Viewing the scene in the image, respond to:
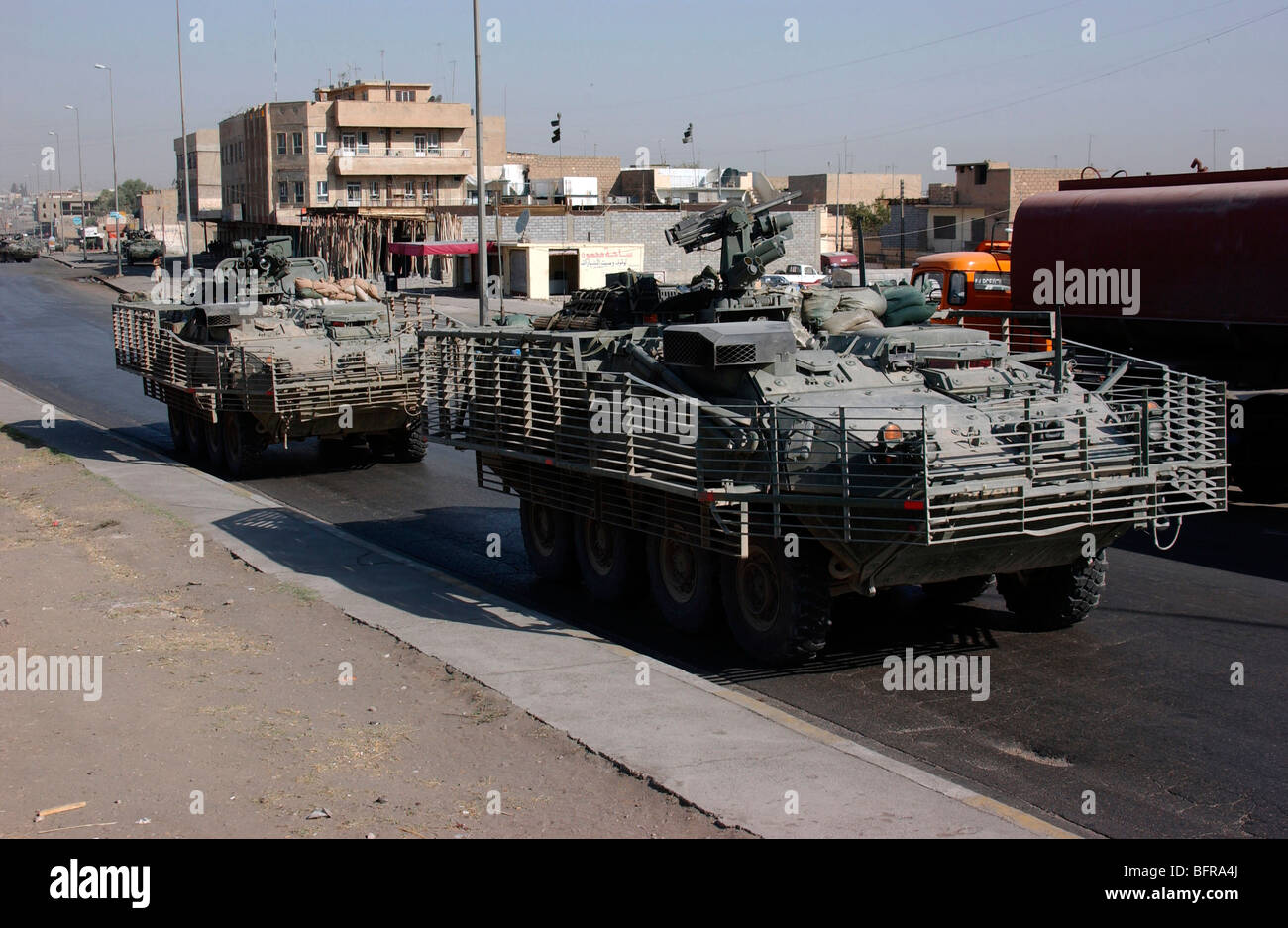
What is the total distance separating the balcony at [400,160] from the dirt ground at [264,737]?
55.2m

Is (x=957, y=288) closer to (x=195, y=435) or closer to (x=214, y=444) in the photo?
(x=214, y=444)

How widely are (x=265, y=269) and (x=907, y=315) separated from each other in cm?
1207

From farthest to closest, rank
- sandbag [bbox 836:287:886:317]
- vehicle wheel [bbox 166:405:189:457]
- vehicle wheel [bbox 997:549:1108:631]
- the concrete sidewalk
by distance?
vehicle wheel [bbox 166:405:189:457] < sandbag [bbox 836:287:886:317] < vehicle wheel [bbox 997:549:1108:631] < the concrete sidewalk

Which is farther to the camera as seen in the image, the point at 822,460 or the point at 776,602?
the point at 776,602

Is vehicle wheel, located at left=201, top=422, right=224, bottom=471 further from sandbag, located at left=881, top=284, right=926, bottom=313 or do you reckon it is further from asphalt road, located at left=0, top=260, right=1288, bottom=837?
sandbag, located at left=881, top=284, right=926, bottom=313

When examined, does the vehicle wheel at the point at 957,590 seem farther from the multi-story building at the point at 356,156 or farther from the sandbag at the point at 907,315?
the multi-story building at the point at 356,156

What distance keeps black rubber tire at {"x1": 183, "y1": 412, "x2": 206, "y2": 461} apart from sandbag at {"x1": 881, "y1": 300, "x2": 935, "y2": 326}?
10.9 metres

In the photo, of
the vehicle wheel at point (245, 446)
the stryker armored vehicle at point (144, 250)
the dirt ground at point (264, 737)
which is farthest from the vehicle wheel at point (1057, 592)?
the stryker armored vehicle at point (144, 250)

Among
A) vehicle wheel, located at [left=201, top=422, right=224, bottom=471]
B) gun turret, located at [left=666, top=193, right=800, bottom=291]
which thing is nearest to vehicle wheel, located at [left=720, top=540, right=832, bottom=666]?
gun turret, located at [left=666, top=193, right=800, bottom=291]

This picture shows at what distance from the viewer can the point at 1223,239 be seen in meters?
14.9

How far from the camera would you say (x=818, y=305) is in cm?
1092

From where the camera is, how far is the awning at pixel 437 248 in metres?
47.6

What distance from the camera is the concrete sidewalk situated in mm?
6496

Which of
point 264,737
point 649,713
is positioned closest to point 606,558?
point 649,713
